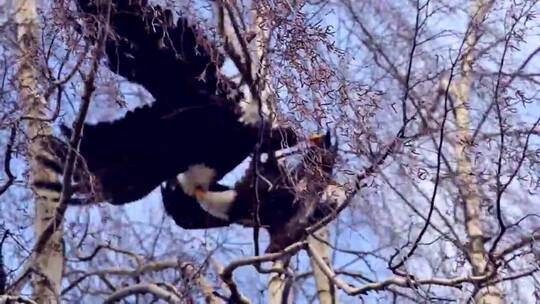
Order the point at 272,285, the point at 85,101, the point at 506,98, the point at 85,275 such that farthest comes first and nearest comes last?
the point at 272,285
the point at 85,275
the point at 506,98
the point at 85,101

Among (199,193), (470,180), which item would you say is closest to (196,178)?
(199,193)

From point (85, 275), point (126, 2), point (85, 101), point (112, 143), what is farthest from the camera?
point (85, 275)

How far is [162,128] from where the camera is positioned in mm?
4641

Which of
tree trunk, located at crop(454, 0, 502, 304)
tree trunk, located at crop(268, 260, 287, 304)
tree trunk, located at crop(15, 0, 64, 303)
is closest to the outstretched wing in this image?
tree trunk, located at crop(15, 0, 64, 303)

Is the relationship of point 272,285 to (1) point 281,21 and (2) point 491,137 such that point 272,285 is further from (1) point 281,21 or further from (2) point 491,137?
(1) point 281,21

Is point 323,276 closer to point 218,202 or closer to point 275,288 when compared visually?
point 275,288

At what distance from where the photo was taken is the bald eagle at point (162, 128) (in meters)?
4.09

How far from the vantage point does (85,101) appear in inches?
138

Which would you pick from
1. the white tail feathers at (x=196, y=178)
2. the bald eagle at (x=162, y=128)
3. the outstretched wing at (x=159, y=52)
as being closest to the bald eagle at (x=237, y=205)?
the white tail feathers at (x=196, y=178)

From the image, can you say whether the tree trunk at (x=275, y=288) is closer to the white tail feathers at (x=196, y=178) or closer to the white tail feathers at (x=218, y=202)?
the white tail feathers at (x=218, y=202)

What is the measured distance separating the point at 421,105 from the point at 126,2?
60.5 inches

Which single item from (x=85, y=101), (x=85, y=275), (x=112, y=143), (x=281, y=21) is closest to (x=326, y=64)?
(x=281, y=21)

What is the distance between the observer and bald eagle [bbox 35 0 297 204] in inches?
161

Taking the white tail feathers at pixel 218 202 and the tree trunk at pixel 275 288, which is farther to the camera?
the tree trunk at pixel 275 288
